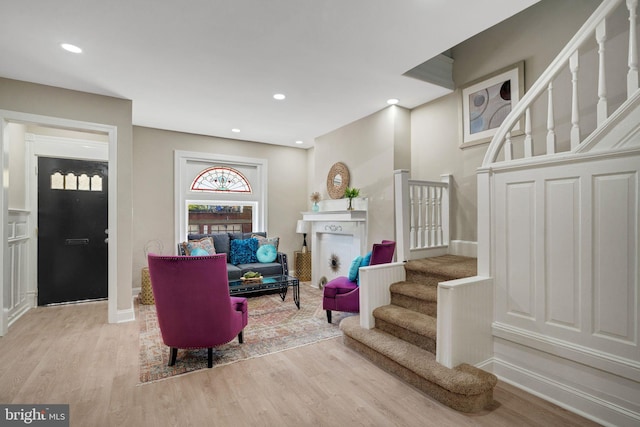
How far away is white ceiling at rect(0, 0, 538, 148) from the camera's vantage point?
221 centimetres

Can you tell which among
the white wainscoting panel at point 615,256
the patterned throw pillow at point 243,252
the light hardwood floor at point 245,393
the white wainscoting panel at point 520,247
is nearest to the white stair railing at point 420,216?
the white wainscoting panel at point 520,247

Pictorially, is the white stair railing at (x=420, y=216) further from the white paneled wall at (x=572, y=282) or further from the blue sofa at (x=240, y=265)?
the blue sofa at (x=240, y=265)

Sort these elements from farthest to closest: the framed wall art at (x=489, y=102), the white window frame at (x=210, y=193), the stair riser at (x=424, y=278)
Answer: the white window frame at (x=210, y=193), the framed wall art at (x=489, y=102), the stair riser at (x=424, y=278)

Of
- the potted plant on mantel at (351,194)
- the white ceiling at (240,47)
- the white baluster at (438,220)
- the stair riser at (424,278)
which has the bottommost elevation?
the stair riser at (424,278)

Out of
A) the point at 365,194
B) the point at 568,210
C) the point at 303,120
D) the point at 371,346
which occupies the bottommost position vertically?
the point at 371,346

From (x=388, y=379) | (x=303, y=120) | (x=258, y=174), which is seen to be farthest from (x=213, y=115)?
(x=388, y=379)

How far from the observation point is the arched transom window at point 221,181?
564 cm

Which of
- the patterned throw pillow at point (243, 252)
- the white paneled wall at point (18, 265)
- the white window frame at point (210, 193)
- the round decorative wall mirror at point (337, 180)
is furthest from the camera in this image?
the white window frame at point (210, 193)

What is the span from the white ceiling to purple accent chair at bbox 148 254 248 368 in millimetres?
1819

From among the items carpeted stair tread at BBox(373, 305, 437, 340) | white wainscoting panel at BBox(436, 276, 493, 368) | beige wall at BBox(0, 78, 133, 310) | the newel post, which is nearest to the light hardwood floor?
white wainscoting panel at BBox(436, 276, 493, 368)

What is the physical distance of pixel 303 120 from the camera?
185 inches

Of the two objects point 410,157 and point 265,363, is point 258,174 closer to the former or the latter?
point 410,157

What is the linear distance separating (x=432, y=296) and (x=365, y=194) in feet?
7.14

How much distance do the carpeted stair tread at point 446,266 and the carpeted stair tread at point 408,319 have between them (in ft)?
1.38
